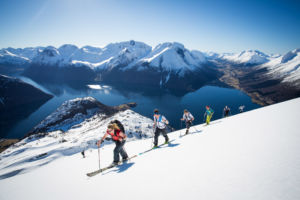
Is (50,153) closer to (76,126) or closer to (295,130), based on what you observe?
(295,130)

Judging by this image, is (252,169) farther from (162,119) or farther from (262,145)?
(162,119)

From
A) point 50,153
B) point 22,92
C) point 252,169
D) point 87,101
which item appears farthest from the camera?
point 22,92

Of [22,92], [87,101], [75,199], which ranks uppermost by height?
[22,92]

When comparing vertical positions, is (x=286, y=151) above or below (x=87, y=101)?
below

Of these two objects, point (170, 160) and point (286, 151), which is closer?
point (286, 151)

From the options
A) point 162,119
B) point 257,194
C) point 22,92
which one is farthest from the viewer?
point 22,92

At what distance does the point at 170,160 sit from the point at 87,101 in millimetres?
86160

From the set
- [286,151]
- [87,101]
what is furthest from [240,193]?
[87,101]

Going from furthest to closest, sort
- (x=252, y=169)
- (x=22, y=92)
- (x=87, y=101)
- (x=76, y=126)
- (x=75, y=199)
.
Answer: (x=22, y=92) < (x=87, y=101) < (x=76, y=126) < (x=75, y=199) < (x=252, y=169)

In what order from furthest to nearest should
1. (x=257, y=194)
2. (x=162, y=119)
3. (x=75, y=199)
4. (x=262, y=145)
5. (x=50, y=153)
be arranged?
(x=50, y=153), (x=162, y=119), (x=262, y=145), (x=75, y=199), (x=257, y=194)

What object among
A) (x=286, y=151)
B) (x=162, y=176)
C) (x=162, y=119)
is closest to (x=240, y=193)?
(x=162, y=176)

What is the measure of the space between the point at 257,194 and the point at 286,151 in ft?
10.3

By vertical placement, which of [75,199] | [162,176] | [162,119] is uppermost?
[162,119]

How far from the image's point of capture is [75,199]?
16.3 ft
